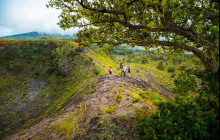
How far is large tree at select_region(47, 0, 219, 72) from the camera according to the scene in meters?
3.66

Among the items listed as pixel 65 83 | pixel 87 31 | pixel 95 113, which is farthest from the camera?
pixel 65 83

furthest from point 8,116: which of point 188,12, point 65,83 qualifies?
point 188,12

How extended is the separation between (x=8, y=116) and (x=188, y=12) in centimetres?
2653

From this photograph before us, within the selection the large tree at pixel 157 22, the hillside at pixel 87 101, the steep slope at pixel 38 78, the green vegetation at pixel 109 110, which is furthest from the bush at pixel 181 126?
the steep slope at pixel 38 78

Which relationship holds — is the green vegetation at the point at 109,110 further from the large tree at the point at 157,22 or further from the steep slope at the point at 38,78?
the steep slope at the point at 38,78

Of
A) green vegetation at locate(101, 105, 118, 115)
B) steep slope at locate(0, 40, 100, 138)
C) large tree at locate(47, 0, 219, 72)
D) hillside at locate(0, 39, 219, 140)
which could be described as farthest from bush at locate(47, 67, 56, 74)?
large tree at locate(47, 0, 219, 72)

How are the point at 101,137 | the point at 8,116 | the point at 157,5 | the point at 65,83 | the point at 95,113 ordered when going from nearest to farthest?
the point at 157,5 < the point at 101,137 < the point at 95,113 < the point at 8,116 < the point at 65,83

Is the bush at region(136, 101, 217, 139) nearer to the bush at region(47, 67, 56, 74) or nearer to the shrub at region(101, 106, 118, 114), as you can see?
the shrub at region(101, 106, 118, 114)

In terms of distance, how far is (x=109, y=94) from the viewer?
11.5 metres

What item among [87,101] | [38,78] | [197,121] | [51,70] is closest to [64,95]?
[87,101]

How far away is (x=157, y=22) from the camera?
4.52 meters

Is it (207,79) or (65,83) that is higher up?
(207,79)

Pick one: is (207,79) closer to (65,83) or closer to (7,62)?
(65,83)

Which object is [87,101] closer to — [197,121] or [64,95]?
[197,121]
